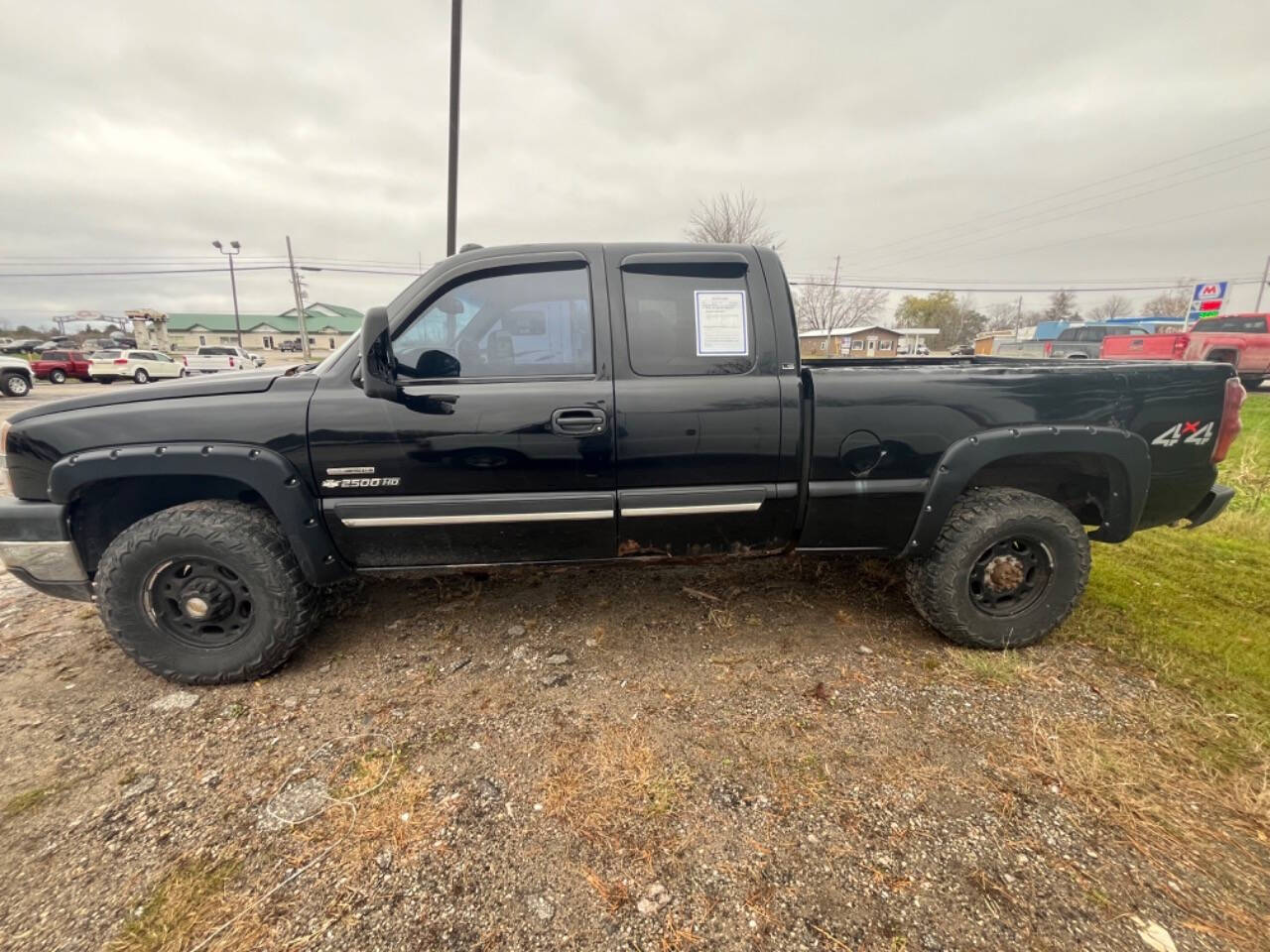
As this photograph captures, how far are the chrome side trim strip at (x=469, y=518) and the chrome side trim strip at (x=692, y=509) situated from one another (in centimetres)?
12

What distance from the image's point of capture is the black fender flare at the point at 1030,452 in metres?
2.46

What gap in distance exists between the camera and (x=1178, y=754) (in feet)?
6.61

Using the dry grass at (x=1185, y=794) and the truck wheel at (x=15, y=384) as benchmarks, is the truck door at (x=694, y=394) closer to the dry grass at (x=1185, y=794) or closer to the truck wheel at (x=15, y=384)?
the dry grass at (x=1185, y=794)

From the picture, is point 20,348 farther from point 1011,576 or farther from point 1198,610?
point 1198,610

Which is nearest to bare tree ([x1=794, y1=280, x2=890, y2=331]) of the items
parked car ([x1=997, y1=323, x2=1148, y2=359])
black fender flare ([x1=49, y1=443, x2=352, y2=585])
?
parked car ([x1=997, y1=323, x2=1148, y2=359])

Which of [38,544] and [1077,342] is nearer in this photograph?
[38,544]

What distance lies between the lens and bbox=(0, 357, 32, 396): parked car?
52.0ft

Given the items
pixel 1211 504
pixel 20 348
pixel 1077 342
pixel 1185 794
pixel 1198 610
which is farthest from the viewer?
pixel 20 348

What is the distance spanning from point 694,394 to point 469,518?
1.11 metres

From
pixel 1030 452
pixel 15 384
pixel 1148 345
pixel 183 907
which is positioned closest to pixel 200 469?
pixel 183 907

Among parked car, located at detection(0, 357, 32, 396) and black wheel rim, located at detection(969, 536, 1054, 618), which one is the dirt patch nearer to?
black wheel rim, located at detection(969, 536, 1054, 618)

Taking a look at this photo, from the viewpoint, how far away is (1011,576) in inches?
103

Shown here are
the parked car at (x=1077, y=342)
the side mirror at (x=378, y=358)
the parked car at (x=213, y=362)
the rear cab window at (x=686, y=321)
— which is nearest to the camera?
the side mirror at (x=378, y=358)

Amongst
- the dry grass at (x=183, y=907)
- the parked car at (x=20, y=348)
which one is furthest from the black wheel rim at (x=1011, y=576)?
the parked car at (x=20, y=348)
